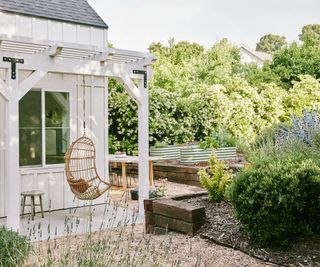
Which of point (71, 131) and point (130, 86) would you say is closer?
point (130, 86)

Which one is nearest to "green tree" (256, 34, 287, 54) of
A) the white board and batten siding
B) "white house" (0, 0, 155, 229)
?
"white house" (0, 0, 155, 229)

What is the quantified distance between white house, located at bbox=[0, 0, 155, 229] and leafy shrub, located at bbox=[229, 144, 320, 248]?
8.90 feet

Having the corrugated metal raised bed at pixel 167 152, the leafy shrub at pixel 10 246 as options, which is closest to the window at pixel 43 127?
the leafy shrub at pixel 10 246

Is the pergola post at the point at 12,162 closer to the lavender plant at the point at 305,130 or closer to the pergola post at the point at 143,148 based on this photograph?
the pergola post at the point at 143,148

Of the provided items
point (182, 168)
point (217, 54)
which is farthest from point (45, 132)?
point (217, 54)

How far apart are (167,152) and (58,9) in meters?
5.12

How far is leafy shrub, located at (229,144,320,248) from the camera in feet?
15.1

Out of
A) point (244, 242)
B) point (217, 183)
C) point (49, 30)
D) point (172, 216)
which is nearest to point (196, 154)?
point (217, 183)

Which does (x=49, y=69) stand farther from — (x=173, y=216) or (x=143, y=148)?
(x=173, y=216)

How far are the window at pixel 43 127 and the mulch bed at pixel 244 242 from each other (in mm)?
3004

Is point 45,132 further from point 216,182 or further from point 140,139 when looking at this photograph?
point 216,182

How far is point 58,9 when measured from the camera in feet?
26.6

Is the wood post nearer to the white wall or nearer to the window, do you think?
the window

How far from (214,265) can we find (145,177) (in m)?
2.93
